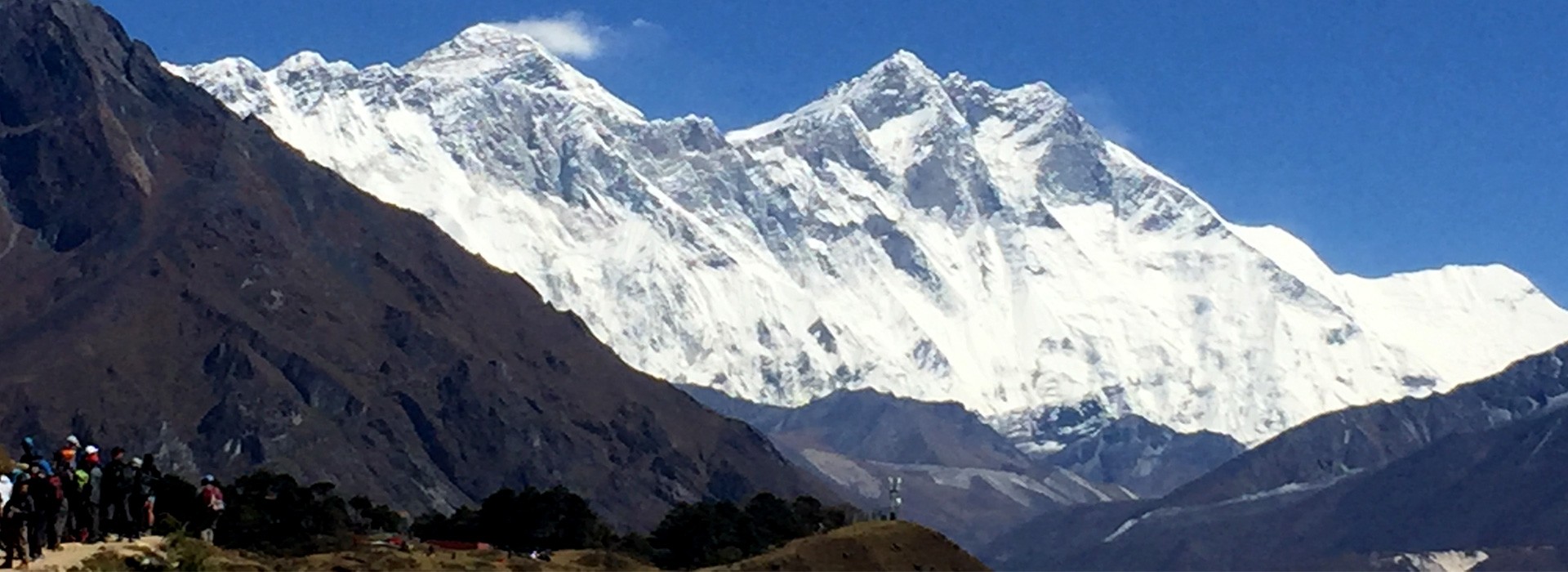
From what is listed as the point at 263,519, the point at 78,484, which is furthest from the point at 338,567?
the point at 263,519

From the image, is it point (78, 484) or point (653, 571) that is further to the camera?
point (653, 571)

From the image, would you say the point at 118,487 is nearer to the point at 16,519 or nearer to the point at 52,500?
the point at 52,500

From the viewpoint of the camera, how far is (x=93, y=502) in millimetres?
83938

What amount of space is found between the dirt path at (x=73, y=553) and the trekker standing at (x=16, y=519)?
1171 mm

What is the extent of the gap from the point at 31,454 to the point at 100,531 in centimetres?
1139

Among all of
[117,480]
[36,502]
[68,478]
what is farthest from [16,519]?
[117,480]

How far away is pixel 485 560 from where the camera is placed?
13125 cm

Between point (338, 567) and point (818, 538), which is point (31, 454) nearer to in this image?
point (338, 567)

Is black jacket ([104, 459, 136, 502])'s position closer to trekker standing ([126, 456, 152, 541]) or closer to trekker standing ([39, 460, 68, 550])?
trekker standing ([126, 456, 152, 541])

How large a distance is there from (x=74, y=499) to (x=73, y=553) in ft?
10.6

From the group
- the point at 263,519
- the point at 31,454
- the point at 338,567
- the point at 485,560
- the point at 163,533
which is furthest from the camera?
the point at 263,519

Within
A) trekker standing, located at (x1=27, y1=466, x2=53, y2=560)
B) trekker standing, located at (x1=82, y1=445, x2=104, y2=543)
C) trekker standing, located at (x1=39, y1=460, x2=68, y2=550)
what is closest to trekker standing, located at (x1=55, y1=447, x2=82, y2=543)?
trekker standing, located at (x1=39, y1=460, x2=68, y2=550)

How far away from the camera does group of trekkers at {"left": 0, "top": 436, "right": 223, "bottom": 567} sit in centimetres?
7450

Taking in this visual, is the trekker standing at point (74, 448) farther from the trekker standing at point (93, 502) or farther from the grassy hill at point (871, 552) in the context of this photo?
the grassy hill at point (871, 552)
